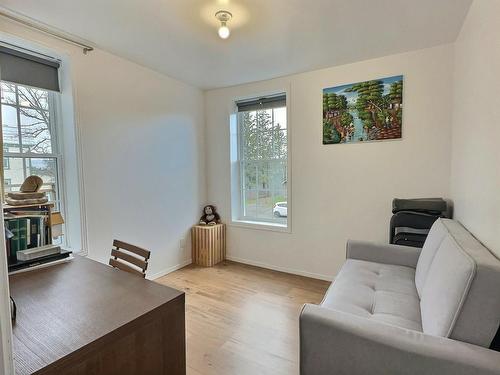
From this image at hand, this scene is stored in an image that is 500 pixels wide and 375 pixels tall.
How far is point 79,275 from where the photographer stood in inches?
60.6

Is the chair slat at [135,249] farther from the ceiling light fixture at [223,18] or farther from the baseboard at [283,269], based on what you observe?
the baseboard at [283,269]

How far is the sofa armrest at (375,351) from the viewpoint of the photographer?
3.42 feet

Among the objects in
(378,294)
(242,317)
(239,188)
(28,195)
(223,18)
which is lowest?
(242,317)

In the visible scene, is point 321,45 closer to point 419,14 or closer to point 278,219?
point 419,14

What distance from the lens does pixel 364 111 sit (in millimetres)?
2852

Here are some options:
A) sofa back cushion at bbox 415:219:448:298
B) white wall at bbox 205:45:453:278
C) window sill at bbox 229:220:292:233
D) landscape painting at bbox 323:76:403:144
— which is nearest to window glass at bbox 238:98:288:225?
window sill at bbox 229:220:292:233

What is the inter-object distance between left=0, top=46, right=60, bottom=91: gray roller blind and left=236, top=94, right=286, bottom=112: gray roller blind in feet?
6.83

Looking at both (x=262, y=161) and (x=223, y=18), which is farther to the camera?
(x=262, y=161)

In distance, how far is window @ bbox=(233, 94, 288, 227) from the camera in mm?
3521

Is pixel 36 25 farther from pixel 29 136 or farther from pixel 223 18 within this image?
pixel 223 18

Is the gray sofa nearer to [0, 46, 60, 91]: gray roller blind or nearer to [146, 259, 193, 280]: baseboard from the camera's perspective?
[146, 259, 193, 280]: baseboard

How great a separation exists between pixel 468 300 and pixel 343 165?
2.04 metres

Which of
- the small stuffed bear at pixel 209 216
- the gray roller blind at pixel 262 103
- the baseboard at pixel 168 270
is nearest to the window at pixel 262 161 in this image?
the gray roller blind at pixel 262 103

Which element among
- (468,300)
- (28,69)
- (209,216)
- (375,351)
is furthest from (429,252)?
(28,69)
